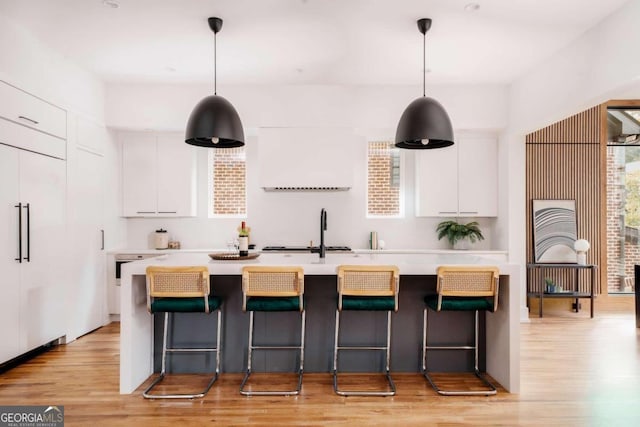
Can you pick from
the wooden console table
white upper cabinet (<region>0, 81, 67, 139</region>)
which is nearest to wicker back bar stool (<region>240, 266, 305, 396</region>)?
white upper cabinet (<region>0, 81, 67, 139</region>)

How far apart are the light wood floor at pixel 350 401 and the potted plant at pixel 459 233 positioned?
2.04 metres

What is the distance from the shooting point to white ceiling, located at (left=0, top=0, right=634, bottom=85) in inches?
138

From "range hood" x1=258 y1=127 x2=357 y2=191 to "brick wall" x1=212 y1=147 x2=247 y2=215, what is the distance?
77cm

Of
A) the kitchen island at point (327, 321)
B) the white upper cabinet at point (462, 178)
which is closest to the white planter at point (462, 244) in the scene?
the white upper cabinet at point (462, 178)

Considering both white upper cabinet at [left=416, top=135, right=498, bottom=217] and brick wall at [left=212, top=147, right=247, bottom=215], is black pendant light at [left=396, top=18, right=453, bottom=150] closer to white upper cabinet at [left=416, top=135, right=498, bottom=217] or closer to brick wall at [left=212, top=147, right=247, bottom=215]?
white upper cabinet at [left=416, top=135, right=498, bottom=217]

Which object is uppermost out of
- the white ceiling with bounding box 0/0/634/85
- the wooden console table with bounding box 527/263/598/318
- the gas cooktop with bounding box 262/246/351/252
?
the white ceiling with bounding box 0/0/634/85

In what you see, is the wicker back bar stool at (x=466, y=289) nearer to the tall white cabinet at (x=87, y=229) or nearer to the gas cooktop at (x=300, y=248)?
the gas cooktop at (x=300, y=248)

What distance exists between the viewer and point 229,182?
20.4ft

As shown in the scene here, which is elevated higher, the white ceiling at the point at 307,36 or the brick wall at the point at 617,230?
the white ceiling at the point at 307,36

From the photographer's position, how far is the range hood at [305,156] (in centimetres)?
554

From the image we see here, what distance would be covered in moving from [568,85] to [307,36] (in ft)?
8.84

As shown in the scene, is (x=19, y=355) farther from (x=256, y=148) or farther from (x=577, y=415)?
(x=577, y=415)

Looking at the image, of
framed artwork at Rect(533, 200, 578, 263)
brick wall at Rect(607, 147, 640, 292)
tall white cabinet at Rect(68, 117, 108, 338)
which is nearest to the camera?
tall white cabinet at Rect(68, 117, 108, 338)

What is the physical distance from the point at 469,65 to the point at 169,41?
10.8ft
